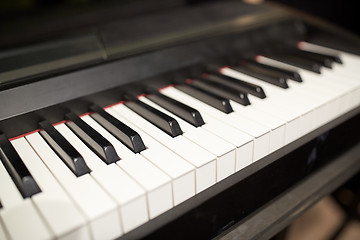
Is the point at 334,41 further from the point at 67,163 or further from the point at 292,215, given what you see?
the point at 67,163

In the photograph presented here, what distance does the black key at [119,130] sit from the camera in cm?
67

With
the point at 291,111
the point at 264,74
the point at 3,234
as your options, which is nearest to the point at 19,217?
the point at 3,234

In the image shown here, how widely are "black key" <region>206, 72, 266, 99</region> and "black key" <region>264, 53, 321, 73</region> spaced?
251mm

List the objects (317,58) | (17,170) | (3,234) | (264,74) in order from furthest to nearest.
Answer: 1. (317,58)
2. (264,74)
3. (17,170)
4. (3,234)

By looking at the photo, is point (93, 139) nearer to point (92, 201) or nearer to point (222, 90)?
point (92, 201)

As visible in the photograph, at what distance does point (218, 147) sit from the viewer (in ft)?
2.20

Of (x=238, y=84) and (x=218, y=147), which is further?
(x=238, y=84)

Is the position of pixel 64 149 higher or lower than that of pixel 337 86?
higher

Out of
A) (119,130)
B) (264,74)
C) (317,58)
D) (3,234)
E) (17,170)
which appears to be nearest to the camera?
(3,234)

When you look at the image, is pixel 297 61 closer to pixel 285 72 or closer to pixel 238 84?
pixel 285 72

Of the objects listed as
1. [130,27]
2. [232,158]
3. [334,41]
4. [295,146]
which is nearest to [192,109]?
[232,158]

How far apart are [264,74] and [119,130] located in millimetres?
512

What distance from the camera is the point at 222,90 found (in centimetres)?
90

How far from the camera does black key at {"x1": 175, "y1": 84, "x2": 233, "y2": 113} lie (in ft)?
2.67
